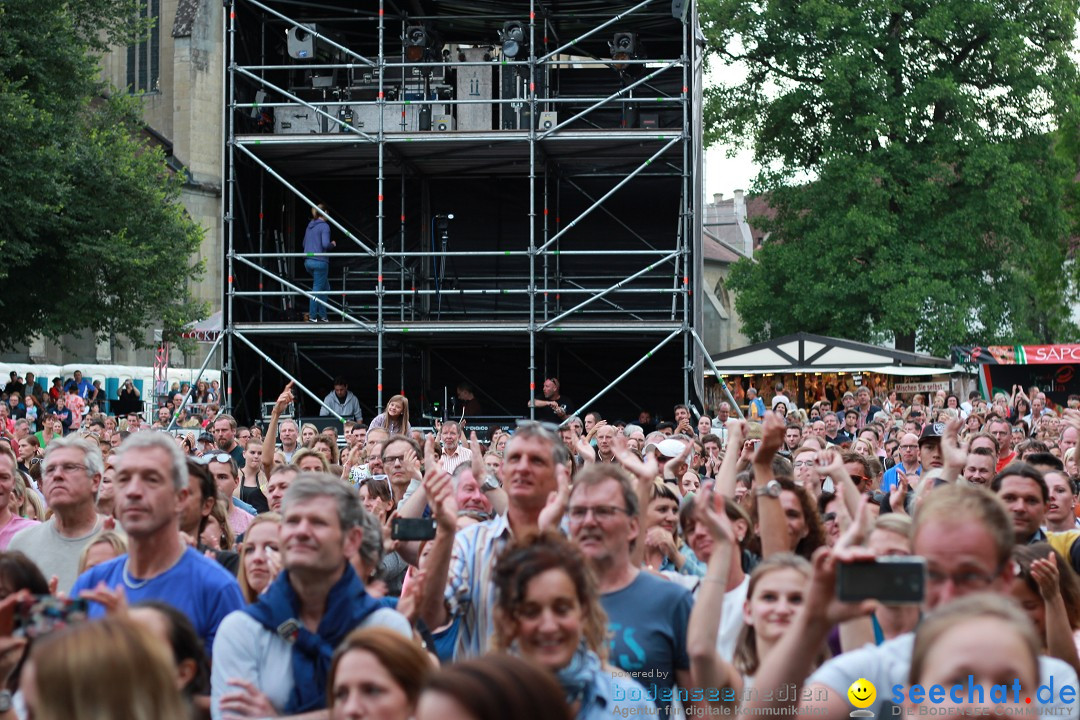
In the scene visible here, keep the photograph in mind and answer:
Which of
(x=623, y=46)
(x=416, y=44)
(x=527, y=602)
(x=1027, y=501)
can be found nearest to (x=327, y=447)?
(x=1027, y=501)

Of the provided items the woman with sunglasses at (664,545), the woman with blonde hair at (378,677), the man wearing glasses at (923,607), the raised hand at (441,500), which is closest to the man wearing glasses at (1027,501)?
the woman with sunglasses at (664,545)

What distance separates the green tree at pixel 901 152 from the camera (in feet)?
114

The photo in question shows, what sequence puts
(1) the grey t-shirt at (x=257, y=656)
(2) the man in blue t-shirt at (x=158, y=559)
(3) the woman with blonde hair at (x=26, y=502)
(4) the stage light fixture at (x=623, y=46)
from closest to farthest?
(1) the grey t-shirt at (x=257, y=656) → (2) the man in blue t-shirt at (x=158, y=559) → (3) the woman with blonde hair at (x=26, y=502) → (4) the stage light fixture at (x=623, y=46)

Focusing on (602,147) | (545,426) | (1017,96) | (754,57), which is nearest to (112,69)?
(754,57)

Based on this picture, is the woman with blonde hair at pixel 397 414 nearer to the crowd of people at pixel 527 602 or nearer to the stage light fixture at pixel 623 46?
the crowd of people at pixel 527 602

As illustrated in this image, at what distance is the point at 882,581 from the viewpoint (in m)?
3.26

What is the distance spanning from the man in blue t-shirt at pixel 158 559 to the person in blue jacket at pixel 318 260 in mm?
13661

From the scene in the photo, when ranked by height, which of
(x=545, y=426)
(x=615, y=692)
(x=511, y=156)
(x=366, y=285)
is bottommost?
(x=615, y=692)

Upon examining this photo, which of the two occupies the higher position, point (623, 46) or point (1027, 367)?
point (623, 46)

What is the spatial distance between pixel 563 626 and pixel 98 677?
1.32 meters

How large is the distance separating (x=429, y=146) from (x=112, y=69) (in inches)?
1144

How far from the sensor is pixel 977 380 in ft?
110

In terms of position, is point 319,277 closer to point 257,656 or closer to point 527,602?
point 257,656

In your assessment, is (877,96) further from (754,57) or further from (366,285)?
(366,285)
